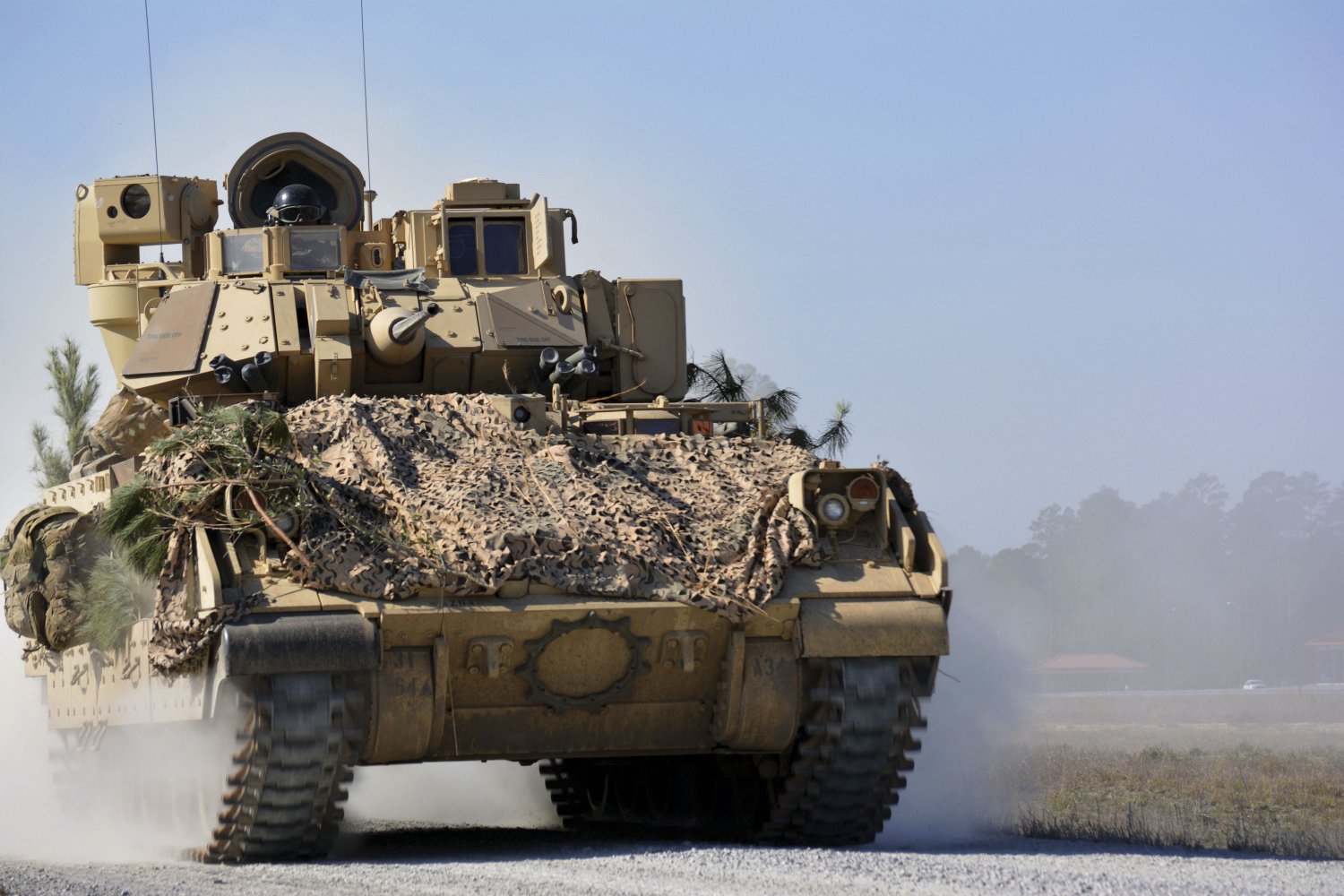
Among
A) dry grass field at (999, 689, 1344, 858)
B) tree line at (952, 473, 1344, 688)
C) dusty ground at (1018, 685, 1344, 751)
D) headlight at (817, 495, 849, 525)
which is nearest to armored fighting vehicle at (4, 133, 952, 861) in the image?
headlight at (817, 495, 849, 525)

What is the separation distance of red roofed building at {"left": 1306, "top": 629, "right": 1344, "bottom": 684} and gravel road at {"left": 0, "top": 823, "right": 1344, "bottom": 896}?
50.5 meters

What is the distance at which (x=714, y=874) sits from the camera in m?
9.97

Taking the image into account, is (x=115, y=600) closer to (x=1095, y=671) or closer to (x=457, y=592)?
(x=457, y=592)

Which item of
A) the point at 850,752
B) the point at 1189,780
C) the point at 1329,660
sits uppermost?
the point at 850,752

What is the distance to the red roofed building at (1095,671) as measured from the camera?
2415 inches

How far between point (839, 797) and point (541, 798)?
18.9 ft

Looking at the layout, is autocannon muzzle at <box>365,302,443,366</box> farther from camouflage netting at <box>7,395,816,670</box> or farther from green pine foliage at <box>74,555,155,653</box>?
green pine foliage at <box>74,555,155,653</box>

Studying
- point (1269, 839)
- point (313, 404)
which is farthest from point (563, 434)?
point (1269, 839)

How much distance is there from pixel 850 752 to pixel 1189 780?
9.96 meters

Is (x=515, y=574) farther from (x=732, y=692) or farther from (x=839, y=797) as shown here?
(x=839, y=797)

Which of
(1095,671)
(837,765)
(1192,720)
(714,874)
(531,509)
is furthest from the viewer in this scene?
(1095,671)

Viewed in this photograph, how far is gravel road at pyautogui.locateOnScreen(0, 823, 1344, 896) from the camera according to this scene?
9.41 m

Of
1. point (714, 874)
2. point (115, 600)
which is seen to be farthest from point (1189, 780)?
point (115, 600)

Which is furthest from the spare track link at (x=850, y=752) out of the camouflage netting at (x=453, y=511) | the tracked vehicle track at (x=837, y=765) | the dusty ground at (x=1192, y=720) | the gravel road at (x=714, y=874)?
the dusty ground at (x=1192, y=720)
